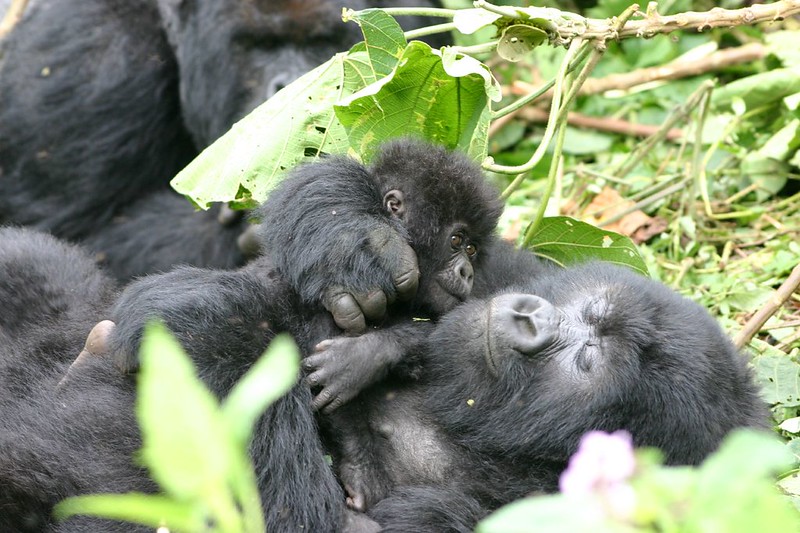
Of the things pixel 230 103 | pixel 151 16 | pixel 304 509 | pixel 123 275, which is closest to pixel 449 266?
pixel 304 509

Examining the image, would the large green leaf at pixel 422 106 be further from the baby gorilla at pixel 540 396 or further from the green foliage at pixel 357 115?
the baby gorilla at pixel 540 396

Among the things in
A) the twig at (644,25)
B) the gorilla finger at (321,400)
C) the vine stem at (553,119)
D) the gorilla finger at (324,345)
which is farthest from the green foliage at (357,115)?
the gorilla finger at (321,400)

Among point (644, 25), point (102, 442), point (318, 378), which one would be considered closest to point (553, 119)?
point (644, 25)

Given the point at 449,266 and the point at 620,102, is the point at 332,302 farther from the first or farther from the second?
the point at 620,102

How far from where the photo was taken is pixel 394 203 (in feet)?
8.52

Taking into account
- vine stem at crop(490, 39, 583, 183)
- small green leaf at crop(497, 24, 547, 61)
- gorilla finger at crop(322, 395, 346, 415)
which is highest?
small green leaf at crop(497, 24, 547, 61)

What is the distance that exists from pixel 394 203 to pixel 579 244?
0.81 m

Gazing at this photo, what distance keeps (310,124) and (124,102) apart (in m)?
1.91

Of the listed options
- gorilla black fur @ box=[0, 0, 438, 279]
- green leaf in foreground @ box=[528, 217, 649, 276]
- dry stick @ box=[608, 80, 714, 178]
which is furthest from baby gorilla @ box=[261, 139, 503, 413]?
gorilla black fur @ box=[0, 0, 438, 279]

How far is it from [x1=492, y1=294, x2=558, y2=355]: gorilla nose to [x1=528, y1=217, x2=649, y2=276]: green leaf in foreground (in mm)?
769

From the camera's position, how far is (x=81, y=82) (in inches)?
184

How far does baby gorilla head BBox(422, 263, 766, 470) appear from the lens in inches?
87.1

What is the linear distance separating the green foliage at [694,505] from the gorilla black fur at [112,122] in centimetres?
376

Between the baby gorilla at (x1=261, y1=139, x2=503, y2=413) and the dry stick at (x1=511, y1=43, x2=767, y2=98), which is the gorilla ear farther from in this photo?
the dry stick at (x1=511, y1=43, x2=767, y2=98)
